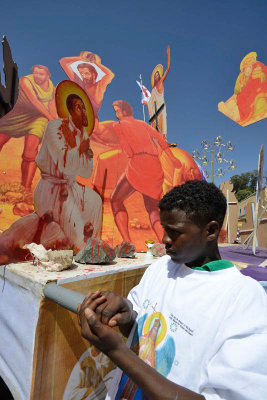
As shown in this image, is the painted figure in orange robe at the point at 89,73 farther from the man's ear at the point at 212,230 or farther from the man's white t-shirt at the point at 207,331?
the man's white t-shirt at the point at 207,331

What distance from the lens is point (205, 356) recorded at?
686mm

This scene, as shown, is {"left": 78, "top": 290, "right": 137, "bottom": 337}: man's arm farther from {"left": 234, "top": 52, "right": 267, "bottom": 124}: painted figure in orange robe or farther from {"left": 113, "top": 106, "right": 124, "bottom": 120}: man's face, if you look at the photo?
{"left": 234, "top": 52, "right": 267, "bottom": 124}: painted figure in orange robe

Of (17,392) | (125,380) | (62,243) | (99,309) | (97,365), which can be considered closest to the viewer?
(99,309)

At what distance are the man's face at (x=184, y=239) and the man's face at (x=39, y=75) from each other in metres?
7.15

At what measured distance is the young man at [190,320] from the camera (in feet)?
1.92

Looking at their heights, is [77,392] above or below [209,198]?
below

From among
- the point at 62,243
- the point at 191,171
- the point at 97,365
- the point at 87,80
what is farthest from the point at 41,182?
the point at 191,171

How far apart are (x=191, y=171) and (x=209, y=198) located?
19.1ft

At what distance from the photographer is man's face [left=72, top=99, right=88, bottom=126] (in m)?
2.80

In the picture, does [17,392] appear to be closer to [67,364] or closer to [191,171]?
[67,364]

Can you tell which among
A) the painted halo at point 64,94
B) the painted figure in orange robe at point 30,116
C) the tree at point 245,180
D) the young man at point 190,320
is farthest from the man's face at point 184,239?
the tree at point 245,180

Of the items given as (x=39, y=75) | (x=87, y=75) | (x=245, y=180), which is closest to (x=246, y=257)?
(x=87, y=75)

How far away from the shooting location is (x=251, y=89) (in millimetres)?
6691

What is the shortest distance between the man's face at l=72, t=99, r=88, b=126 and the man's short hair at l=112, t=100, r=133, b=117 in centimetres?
319
